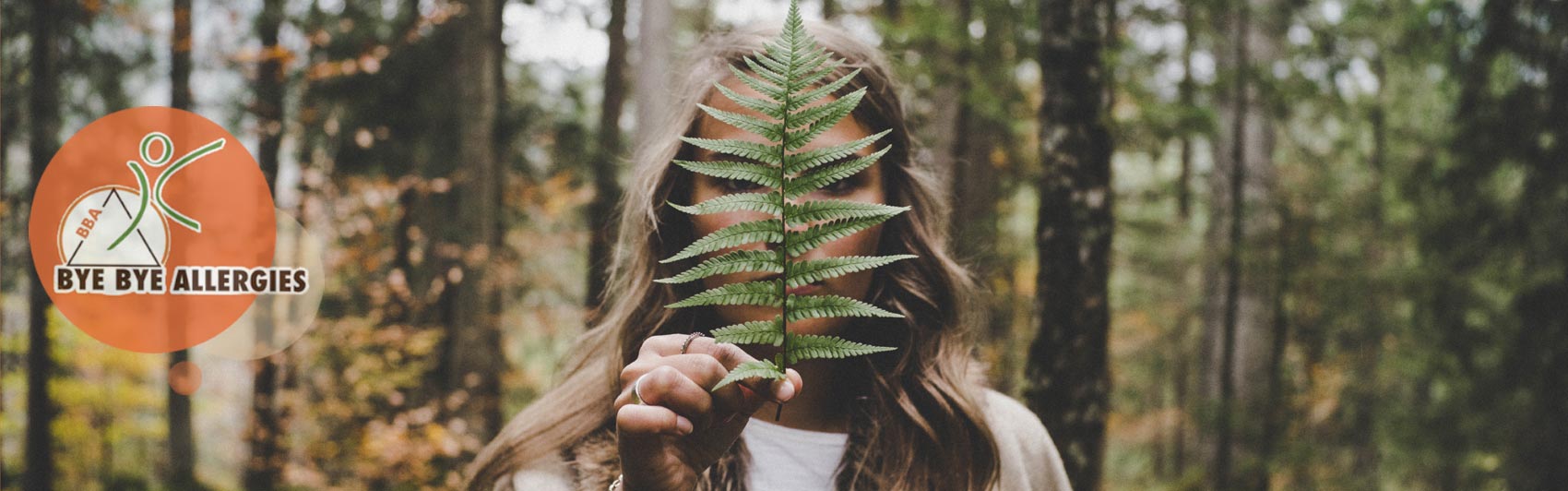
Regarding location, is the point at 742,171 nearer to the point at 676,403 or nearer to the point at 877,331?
the point at 676,403

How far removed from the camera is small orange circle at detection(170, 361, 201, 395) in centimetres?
1058

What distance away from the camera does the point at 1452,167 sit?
7.91m

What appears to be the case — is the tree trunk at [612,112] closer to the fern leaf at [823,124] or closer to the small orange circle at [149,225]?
the small orange circle at [149,225]

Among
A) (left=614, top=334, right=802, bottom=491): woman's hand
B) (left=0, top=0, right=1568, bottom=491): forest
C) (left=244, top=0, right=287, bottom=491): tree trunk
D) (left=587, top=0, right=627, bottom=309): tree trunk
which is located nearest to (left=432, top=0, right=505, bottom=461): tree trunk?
(left=0, top=0, right=1568, bottom=491): forest

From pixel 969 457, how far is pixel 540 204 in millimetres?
10511

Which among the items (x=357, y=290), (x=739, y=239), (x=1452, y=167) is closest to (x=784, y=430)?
(x=739, y=239)

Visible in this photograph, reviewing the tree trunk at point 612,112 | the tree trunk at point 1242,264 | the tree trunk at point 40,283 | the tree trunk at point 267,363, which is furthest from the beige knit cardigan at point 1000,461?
the tree trunk at point 612,112

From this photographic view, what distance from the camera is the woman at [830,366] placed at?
1657 millimetres

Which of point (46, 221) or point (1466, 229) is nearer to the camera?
point (46, 221)

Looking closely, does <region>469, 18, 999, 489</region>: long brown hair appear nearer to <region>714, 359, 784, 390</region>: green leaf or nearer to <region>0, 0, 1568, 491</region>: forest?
<region>714, 359, 784, 390</region>: green leaf

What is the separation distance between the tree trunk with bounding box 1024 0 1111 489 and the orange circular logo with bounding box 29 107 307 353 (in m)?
3.12

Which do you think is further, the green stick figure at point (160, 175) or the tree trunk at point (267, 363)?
the tree trunk at point (267, 363)

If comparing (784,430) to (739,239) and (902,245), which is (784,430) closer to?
(902,245)

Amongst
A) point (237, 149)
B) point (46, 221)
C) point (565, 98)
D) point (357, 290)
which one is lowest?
point (357, 290)
